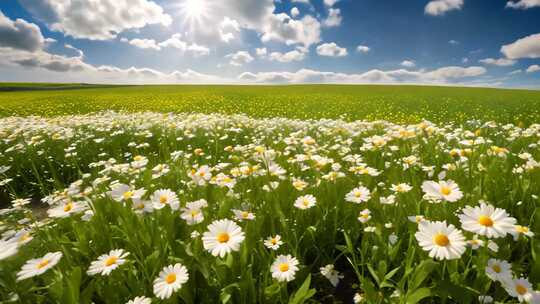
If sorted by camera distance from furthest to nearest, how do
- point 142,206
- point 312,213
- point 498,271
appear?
point 312,213
point 142,206
point 498,271

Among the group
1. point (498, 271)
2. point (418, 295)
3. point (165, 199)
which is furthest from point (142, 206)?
point (498, 271)

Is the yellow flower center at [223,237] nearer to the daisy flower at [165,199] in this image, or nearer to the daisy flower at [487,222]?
the daisy flower at [165,199]

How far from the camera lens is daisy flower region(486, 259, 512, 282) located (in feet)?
4.14

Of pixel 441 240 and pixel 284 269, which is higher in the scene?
pixel 441 240

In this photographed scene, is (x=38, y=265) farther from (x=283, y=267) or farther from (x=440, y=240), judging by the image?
(x=440, y=240)

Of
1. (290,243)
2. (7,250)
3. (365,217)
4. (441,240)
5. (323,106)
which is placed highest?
(441,240)

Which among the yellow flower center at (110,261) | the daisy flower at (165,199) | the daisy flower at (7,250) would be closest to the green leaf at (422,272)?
the daisy flower at (165,199)

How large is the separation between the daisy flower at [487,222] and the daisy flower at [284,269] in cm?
81

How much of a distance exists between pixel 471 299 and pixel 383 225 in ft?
2.07

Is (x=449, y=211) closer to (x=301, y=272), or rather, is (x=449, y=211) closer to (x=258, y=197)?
(x=301, y=272)

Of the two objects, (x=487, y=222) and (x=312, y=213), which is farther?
(x=312, y=213)

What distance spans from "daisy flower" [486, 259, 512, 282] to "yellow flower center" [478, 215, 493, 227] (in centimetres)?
22

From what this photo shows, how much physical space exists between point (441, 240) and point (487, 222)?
0.23 m

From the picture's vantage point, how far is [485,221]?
1250 millimetres
